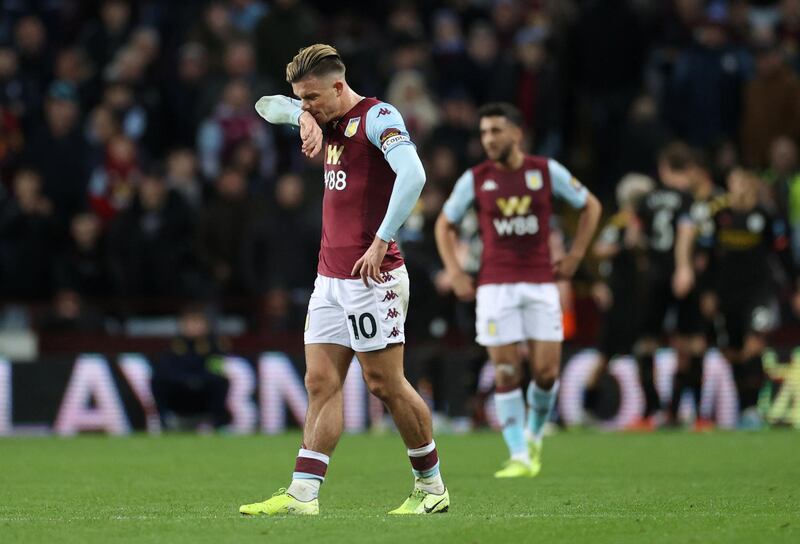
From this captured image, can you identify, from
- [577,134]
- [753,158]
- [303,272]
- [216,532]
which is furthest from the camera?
[577,134]

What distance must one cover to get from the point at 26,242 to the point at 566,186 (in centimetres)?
864

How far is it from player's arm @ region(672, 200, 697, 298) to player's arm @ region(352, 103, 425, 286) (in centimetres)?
872

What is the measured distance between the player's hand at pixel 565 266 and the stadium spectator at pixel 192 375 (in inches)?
250

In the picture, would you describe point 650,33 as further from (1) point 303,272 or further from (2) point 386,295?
(2) point 386,295

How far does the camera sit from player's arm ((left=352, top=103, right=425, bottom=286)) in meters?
7.69

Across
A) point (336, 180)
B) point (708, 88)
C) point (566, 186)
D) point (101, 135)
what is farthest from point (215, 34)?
point (336, 180)

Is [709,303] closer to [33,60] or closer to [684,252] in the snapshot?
[684,252]

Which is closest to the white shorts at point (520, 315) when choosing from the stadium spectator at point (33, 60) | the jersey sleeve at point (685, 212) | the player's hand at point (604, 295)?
the jersey sleeve at point (685, 212)

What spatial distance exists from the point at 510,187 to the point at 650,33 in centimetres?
1064

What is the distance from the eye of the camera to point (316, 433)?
314 inches

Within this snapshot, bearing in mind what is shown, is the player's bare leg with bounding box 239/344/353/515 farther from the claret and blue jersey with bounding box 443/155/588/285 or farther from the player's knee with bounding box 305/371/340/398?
the claret and blue jersey with bounding box 443/155/588/285

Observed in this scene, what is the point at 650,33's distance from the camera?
22031mm

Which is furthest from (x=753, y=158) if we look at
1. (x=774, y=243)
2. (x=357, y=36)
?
(x=357, y=36)

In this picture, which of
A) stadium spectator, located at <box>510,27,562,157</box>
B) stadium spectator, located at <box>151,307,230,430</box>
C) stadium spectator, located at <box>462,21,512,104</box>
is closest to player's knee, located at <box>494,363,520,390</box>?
stadium spectator, located at <box>151,307,230,430</box>
